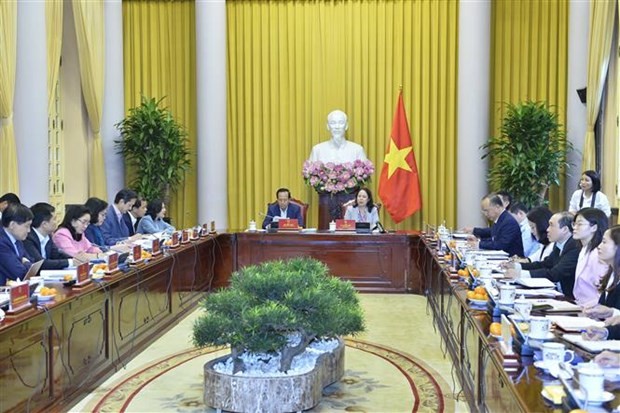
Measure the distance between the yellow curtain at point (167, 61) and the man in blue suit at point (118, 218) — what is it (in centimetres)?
315

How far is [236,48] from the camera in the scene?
933cm

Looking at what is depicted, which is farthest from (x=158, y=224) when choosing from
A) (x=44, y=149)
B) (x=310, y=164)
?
(x=310, y=164)

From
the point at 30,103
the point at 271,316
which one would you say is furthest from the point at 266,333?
the point at 30,103

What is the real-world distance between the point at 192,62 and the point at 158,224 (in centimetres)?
331

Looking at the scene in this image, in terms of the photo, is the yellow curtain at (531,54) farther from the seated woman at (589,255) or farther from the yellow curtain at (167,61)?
the seated woman at (589,255)

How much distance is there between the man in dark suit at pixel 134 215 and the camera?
6525 millimetres

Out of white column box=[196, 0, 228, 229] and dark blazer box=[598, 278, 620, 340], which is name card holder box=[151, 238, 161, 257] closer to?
white column box=[196, 0, 228, 229]

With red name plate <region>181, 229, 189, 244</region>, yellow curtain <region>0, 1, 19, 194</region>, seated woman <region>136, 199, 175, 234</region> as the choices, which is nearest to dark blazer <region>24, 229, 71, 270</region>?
red name plate <region>181, 229, 189, 244</region>

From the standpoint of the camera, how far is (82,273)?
3912 mm

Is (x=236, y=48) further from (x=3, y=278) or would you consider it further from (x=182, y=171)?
(x=3, y=278)

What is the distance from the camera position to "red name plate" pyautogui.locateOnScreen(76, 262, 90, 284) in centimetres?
386

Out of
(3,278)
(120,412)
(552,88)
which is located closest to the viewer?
(120,412)

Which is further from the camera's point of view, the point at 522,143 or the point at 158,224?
the point at 522,143

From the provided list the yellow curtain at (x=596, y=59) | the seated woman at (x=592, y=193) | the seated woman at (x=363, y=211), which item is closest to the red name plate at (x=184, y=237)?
the seated woman at (x=363, y=211)
